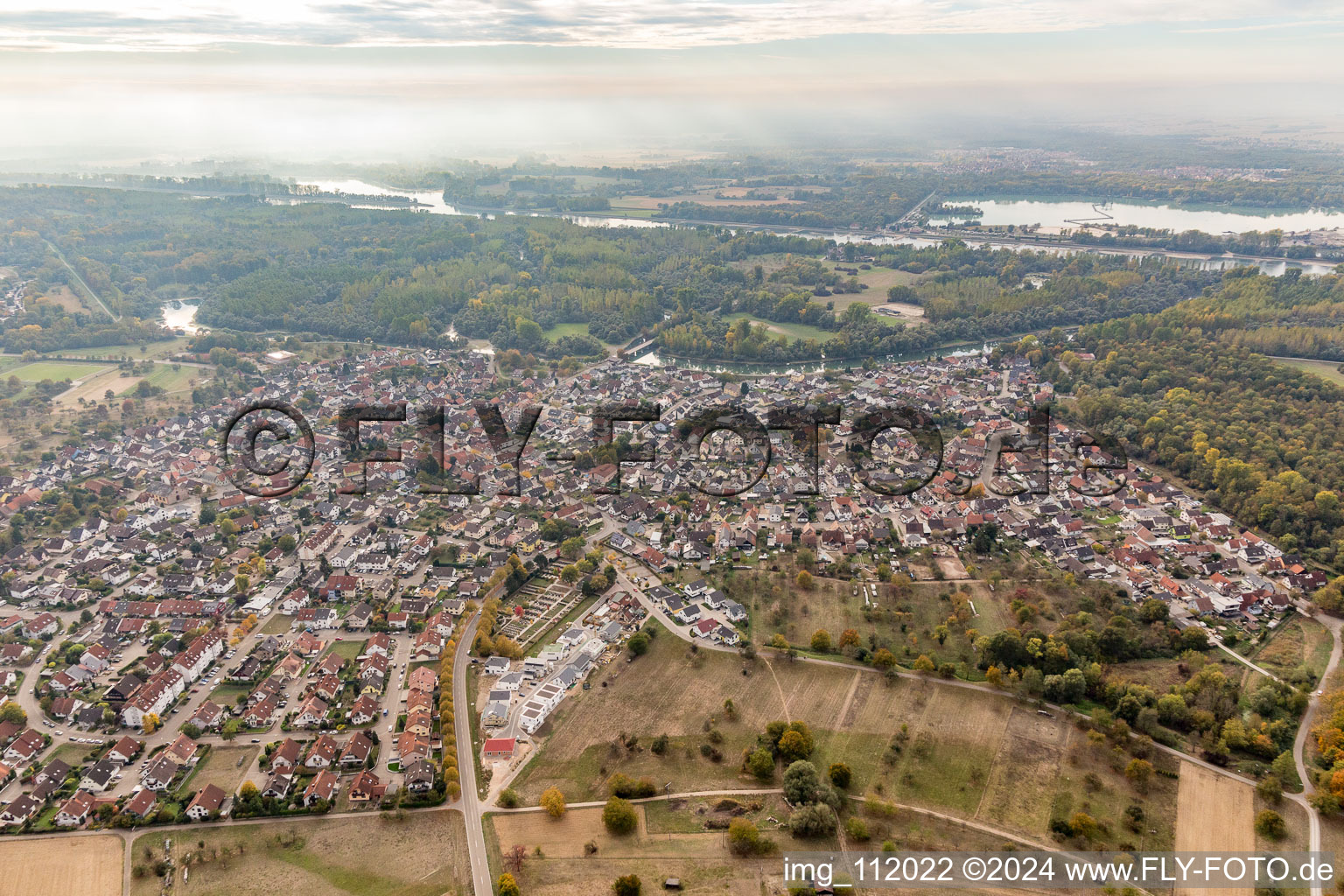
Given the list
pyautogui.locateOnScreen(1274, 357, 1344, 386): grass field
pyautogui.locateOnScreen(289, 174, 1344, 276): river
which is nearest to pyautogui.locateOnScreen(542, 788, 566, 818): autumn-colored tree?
pyautogui.locateOnScreen(1274, 357, 1344, 386): grass field

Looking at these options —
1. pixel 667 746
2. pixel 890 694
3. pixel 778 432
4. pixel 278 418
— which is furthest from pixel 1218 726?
pixel 278 418

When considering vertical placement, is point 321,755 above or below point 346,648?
below

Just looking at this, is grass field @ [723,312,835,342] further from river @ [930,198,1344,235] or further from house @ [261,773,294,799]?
river @ [930,198,1344,235]

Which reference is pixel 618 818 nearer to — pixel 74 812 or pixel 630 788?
pixel 630 788

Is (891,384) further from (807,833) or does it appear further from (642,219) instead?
(642,219)

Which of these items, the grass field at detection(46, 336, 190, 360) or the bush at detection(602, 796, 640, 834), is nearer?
the bush at detection(602, 796, 640, 834)

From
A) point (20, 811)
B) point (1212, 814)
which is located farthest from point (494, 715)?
point (1212, 814)

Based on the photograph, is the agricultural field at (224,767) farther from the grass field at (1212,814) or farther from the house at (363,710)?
the grass field at (1212,814)
